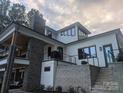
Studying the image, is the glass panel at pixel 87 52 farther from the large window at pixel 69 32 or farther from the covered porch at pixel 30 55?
the covered porch at pixel 30 55

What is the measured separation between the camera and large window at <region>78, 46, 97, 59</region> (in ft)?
47.9

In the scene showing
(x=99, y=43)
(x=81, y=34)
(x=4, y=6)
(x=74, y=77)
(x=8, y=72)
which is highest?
(x=4, y=6)

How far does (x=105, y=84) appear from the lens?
872 cm

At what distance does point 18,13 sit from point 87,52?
21.2 meters

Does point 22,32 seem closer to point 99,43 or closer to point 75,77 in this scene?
point 75,77

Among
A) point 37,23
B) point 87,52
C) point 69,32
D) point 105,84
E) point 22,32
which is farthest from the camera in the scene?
point 69,32

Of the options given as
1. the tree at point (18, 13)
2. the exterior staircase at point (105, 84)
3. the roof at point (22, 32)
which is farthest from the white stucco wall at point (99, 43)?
the tree at point (18, 13)

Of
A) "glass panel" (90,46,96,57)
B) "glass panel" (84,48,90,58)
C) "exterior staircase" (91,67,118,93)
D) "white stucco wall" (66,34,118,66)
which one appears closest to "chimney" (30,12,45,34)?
"white stucco wall" (66,34,118,66)

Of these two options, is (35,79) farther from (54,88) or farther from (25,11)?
(25,11)

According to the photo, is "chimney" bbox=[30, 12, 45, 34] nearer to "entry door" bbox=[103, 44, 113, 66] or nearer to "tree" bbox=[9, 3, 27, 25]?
"entry door" bbox=[103, 44, 113, 66]

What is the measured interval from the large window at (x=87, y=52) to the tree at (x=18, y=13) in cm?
1841

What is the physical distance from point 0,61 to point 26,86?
4131 mm

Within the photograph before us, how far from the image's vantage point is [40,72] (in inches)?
547

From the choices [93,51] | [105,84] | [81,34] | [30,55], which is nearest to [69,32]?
[81,34]
